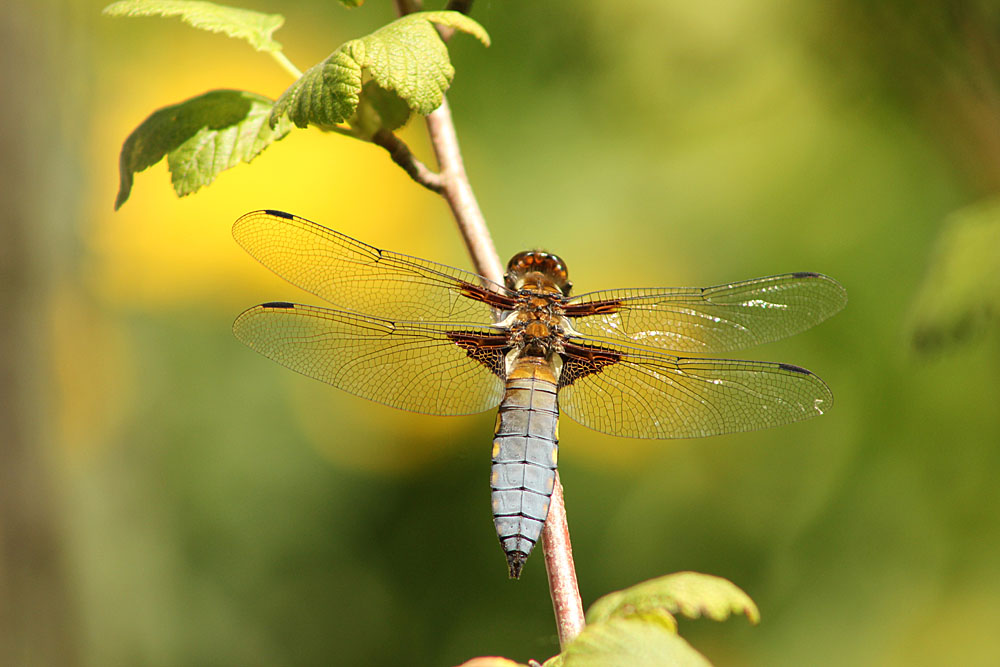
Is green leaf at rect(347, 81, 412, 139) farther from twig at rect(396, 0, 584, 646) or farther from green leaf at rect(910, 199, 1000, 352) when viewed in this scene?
green leaf at rect(910, 199, 1000, 352)

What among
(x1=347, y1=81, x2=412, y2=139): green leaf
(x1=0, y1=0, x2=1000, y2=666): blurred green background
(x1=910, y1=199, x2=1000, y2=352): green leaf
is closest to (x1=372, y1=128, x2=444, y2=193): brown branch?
(x1=347, y1=81, x2=412, y2=139): green leaf

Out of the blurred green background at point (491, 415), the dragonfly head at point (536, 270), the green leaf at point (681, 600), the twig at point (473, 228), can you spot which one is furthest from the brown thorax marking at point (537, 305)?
the blurred green background at point (491, 415)

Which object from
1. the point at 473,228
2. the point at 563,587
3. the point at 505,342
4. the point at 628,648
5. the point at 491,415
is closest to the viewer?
the point at 628,648

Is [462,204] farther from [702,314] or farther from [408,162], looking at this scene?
[702,314]

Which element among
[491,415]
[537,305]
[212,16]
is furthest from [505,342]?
[491,415]

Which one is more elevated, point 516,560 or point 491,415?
point 491,415

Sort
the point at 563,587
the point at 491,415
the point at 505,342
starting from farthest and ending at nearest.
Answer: the point at 491,415 → the point at 505,342 → the point at 563,587
